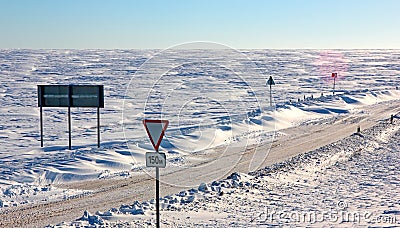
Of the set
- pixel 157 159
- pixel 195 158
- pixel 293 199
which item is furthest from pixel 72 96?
pixel 157 159

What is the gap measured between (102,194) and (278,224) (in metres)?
5.16

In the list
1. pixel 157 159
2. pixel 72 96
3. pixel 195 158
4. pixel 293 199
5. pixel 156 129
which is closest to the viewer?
pixel 157 159

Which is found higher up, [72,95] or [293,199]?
[72,95]

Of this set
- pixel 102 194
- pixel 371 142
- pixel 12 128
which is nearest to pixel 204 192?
pixel 102 194

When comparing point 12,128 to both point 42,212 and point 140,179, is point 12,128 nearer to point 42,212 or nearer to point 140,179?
point 140,179

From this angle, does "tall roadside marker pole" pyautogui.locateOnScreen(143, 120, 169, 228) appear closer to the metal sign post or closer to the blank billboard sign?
the metal sign post

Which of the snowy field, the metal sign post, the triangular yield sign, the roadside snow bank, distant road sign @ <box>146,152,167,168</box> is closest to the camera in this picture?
distant road sign @ <box>146,152,167,168</box>

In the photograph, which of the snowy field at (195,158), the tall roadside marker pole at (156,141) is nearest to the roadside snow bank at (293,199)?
the snowy field at (195,158)

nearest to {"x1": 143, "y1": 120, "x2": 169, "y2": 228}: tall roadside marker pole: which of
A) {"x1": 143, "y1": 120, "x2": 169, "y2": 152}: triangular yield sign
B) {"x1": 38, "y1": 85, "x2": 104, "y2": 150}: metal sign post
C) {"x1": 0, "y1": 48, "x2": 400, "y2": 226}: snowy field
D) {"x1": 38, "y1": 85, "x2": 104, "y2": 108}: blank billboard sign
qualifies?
{"x1": 143, "y1": 120, "x2": 169, "y2": 152}: triangular yield sign

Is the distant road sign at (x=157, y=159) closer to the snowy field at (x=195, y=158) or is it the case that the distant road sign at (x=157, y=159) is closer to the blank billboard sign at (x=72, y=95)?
the snowy field at (x=195, y=158)

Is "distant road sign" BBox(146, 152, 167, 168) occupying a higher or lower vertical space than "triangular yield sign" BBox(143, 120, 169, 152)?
lower

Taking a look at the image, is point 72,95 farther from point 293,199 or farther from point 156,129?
point 156,129

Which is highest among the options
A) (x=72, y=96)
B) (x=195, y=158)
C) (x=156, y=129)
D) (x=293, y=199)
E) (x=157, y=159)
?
(x=156, y=129)

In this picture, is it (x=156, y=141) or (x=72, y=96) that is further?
(x=72, y=96)
